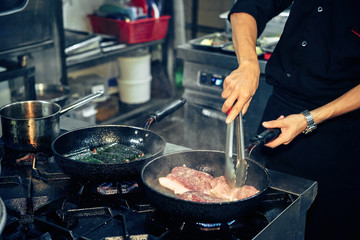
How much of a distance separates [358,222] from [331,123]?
542mm

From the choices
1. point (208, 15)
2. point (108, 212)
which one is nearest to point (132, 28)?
point (208, 15)

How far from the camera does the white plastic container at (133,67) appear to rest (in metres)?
4.25

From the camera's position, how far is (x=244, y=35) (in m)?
1.77

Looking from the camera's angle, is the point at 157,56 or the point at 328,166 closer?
the point at 328,166

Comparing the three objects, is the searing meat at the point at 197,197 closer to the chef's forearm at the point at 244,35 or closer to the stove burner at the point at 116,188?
the stove burner at the point at 116,188

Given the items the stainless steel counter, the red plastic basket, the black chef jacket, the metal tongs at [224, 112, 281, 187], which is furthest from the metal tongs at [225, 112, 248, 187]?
the red plastic basket

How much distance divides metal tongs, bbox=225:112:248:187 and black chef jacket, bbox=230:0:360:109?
64cm

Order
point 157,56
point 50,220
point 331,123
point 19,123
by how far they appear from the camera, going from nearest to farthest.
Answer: point 50,220 → point 19,123 → point 331,123 → point 157,56

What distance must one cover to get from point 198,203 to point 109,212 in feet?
0.98

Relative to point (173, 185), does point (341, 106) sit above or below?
above

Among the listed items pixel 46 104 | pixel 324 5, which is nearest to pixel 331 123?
pixel 324 5

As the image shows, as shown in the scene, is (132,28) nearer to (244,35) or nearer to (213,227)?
(244,35)

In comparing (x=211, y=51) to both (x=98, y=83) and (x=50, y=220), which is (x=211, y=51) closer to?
(x=98, y=83)

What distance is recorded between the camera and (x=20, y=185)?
55.3 inches
